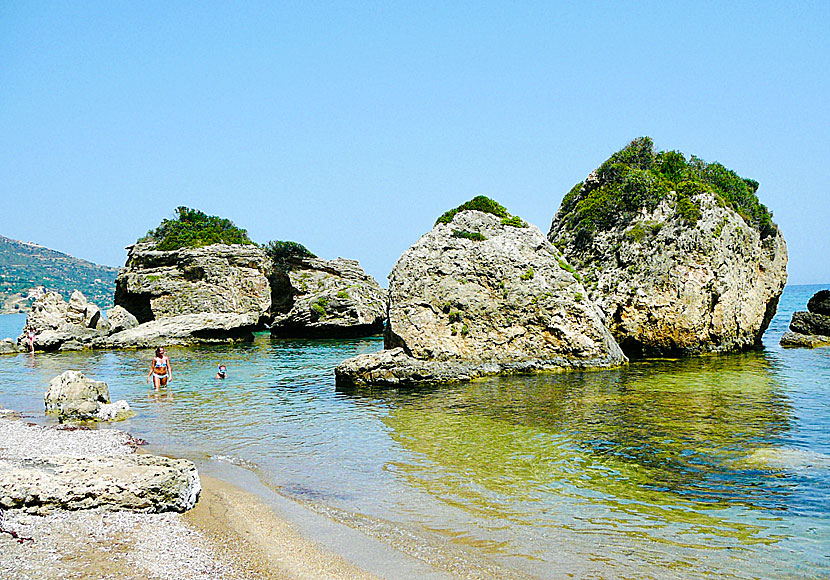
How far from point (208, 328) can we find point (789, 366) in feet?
121

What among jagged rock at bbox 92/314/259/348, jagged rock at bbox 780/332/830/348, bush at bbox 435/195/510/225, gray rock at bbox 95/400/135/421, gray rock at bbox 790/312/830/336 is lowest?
gray rock at bbox 95/400/135/421

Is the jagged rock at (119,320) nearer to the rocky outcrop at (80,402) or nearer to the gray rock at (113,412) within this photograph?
the rocky outcrop at (80,402)

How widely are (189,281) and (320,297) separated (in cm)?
1273

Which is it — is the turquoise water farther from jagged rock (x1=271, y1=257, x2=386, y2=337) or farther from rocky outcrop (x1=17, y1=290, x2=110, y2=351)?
jagged rock (x1=271, y1=257, x2=386, y2=337)

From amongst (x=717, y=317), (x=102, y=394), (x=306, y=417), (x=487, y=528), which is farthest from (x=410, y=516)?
(x=717, y=317)

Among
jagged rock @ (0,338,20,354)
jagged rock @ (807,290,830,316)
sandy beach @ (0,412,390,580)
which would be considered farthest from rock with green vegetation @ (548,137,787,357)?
jagged rock @ (0,338,20,354)

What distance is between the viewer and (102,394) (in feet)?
64.2

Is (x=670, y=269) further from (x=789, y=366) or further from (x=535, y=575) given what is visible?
(x=535, y=575)

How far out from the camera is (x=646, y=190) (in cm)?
2958

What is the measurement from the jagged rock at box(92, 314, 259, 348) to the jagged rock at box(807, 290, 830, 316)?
37994 mm

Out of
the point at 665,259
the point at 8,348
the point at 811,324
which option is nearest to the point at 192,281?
the point at 8,348

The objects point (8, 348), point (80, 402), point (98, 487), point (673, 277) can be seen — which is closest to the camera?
point (98, 487)

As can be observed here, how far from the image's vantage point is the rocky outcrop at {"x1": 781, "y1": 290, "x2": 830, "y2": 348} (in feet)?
111

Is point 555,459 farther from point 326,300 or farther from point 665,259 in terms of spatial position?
point 326,300
